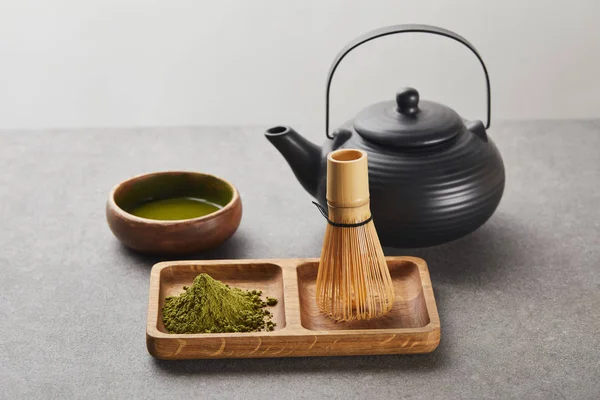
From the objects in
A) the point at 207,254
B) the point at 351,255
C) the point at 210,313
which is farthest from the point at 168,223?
the point at 351,255

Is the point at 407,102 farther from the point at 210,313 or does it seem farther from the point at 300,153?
the point at 210,313

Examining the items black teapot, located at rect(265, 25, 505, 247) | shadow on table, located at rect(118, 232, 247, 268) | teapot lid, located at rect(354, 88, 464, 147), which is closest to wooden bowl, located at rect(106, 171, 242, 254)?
shadow on table, located at rect(118, 232, 247, 268)

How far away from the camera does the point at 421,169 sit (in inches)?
50.8

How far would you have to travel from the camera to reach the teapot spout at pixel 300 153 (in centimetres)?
137

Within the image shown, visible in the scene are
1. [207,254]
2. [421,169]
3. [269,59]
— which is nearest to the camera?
[421,169]

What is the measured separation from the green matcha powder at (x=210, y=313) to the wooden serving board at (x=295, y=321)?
0.07 ft

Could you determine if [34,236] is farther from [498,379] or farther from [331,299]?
[498,379]

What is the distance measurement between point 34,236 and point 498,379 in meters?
0.80

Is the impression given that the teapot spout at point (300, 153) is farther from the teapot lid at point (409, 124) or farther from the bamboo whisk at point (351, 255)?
the bamboo whisk at point (351, 255)

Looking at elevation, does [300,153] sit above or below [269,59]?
above

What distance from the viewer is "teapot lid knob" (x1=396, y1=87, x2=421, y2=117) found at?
1.30m

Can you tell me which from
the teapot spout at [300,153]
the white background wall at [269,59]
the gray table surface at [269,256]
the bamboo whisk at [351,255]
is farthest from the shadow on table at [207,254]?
the white background wall at [269,59]

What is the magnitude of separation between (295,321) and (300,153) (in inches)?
12.8

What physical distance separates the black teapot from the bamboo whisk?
0.15 meters
